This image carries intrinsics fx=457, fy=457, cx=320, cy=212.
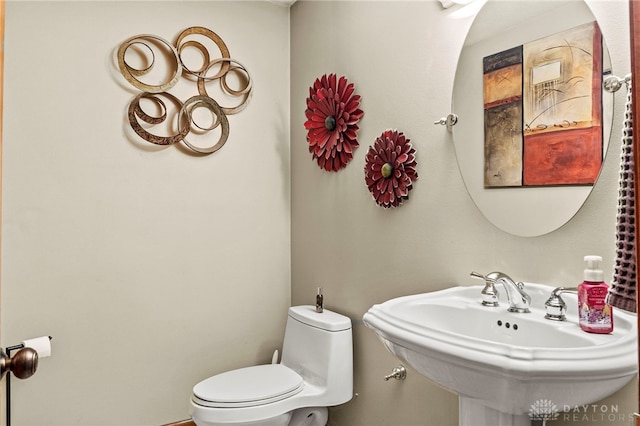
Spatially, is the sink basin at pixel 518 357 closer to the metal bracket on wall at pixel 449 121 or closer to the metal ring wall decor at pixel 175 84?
the metal bracket on wall at pixel 449 121

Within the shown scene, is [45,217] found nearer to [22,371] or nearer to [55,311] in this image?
[55,311]

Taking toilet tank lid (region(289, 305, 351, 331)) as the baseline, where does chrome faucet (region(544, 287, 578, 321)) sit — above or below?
above

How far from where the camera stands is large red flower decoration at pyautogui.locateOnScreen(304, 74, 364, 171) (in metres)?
2.02

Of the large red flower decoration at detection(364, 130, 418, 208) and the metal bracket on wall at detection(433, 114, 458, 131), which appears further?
the large red flower decoration at detection(364, 130, 418, 208)

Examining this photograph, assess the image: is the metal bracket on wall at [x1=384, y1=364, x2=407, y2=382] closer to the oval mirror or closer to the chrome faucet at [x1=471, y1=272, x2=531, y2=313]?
the chrome faucet at [x1=471, y1=272, x2=531, y2=313]

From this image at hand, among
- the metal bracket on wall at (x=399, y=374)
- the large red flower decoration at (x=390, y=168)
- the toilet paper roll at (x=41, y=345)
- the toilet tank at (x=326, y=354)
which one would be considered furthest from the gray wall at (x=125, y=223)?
the metal bracket on wall at (x=399, y=374)

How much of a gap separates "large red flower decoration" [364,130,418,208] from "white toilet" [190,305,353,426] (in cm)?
59

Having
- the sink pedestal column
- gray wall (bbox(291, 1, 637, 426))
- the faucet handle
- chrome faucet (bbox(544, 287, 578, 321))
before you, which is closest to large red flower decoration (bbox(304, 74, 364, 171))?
gray wall (bbox(291, 1, 637, 426))

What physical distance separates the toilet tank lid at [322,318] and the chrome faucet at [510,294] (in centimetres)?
77

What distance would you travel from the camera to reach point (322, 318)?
6.64 feet

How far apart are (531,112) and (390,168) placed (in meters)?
0.59

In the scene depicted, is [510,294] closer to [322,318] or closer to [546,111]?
[546,111]

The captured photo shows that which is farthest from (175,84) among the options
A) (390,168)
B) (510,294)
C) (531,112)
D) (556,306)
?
(556,306)

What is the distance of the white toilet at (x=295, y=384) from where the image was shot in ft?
5.67
